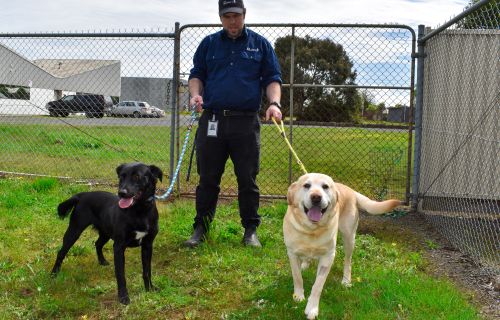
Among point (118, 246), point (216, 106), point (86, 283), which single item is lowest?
point (86, 283)

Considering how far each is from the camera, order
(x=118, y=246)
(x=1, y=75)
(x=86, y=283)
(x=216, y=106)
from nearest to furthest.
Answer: (x=118, y=246), (x=86, y=283), (x=216, y=106), (x=1, y=75)

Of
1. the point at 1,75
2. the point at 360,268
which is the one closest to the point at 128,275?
the point at 360,268

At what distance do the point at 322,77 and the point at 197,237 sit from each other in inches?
121

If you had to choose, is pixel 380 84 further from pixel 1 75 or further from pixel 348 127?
pixel 1 75

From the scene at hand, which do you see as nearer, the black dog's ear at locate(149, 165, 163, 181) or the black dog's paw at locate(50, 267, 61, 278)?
Result: the black dog's ear at locate(149, 165, 163, 181)

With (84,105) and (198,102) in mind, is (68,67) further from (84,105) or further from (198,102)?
(198,102)

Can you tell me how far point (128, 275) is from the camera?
13.6ft

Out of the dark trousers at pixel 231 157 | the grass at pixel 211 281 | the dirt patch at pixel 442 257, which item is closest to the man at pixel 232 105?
the dark trousers at pixel 231 157

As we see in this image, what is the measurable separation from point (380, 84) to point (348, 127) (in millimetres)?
1031

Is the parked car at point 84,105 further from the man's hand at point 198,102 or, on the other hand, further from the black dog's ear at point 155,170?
the black dog's ear at point 155,170

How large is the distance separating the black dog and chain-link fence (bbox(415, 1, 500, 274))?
3038 mm

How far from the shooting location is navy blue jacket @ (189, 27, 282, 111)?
4.68 metres

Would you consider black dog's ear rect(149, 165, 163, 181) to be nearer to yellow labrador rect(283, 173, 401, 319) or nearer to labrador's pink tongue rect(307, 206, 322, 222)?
yellow labrador rect(283, 173, 401, 319)

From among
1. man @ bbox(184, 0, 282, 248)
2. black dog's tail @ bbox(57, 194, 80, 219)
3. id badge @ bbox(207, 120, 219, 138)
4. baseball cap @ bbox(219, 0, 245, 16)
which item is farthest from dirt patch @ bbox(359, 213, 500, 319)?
black dog's tail @ bbox(57, 194, 80, 219)
